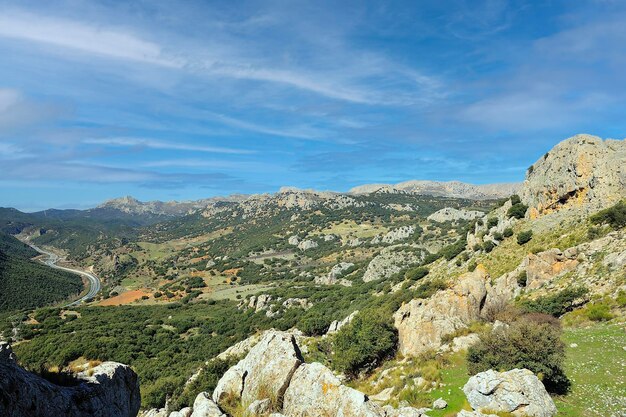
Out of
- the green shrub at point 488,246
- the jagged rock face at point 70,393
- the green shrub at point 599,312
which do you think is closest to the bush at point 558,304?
the green shrub at point 599,312

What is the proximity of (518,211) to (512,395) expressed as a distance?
4181cm

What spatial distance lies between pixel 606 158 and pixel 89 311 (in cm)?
12574

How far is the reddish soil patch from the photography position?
122m

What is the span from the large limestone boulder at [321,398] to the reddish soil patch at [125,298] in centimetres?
13056

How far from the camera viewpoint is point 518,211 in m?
46.9

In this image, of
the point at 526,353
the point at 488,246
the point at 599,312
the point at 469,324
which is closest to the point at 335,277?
the point at 488,246

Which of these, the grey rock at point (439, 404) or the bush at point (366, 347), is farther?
the bush at point (366, 347)

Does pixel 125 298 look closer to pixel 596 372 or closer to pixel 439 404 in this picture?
pixel 439 404

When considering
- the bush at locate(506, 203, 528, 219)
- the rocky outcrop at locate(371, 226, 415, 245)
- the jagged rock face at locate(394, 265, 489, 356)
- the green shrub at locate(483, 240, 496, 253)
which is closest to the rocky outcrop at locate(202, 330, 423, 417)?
the jagged rock face at locate(394, 265, 489, 356)

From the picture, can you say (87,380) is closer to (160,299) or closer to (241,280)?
(160,299)

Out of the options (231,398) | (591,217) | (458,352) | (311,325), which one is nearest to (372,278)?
(311,325)

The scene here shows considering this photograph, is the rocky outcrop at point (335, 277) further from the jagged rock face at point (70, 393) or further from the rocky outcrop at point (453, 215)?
the jagged rock face at point (70, 393)

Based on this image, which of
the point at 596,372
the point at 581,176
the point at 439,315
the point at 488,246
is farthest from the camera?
the point at 488,246

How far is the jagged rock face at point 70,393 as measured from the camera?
6723 mm
